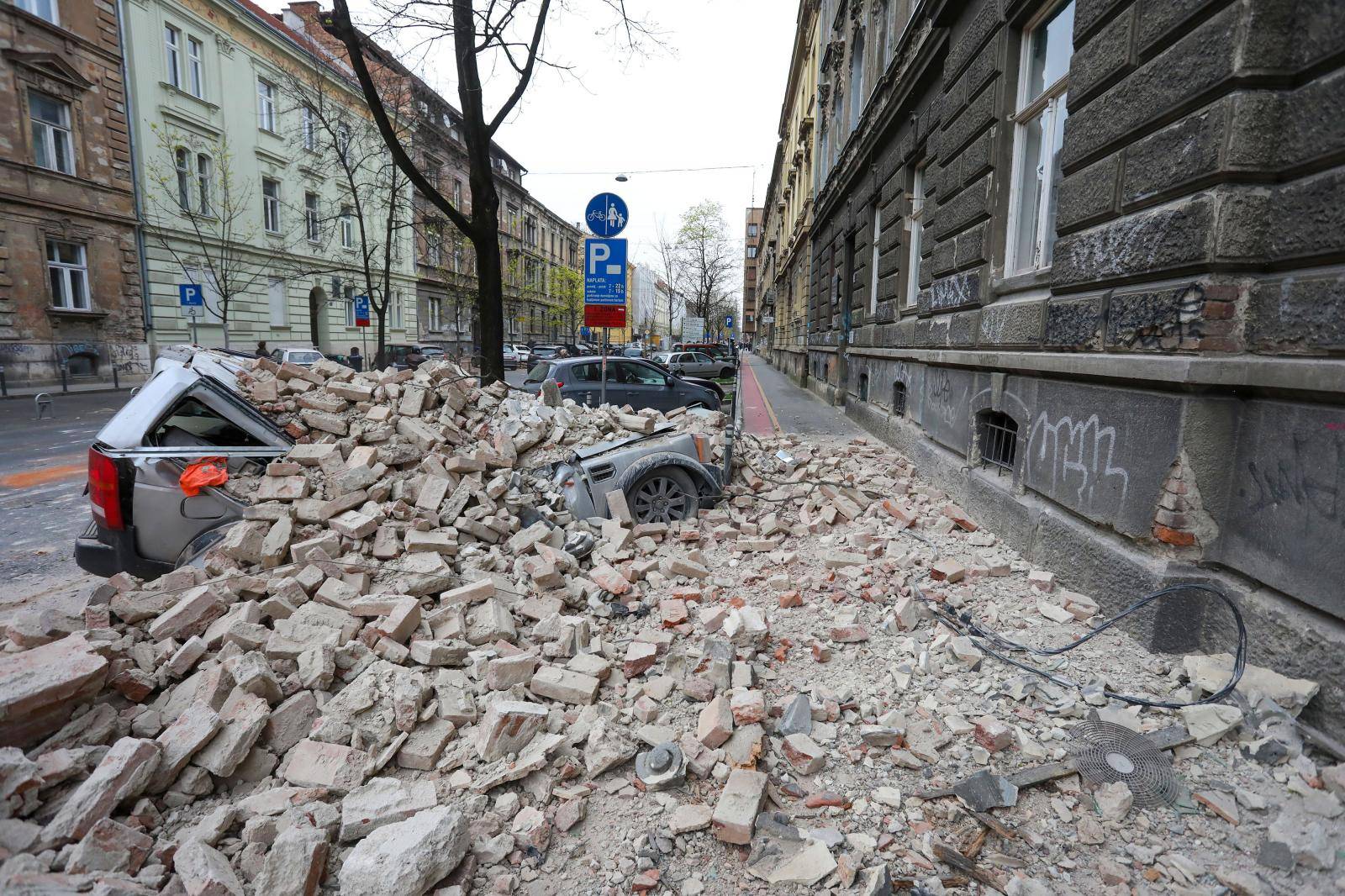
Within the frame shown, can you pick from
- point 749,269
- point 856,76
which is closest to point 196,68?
point 856,76

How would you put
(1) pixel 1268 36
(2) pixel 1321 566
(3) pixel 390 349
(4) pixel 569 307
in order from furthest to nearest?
(4) pixel 569 307
(3) pixel 390 349
(1) pixel 1268 36
(2) pixel 1321 566

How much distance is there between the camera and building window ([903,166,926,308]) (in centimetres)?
944

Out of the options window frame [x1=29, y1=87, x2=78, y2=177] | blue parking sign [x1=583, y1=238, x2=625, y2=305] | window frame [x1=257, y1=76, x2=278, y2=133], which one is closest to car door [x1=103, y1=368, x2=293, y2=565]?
blue parking sign [x1=583, y1=238, x2=625, y2=305]

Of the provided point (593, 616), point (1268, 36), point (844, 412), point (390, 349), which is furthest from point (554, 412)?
point (390, 349)

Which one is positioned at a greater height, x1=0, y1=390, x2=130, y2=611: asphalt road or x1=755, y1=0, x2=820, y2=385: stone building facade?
x1=755, y1=0, x2=820, y2=385: stone building facade

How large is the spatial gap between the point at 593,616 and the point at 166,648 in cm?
223

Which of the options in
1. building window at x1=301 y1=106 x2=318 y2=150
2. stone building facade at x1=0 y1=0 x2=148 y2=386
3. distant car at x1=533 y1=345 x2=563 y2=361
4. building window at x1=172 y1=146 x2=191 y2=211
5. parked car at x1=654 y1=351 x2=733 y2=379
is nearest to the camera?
stone building facade at x1=0 y1=0 x2=148 y2=386

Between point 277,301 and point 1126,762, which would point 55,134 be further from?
point 1126,762

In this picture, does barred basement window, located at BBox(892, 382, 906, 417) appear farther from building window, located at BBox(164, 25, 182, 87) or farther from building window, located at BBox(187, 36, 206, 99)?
building window, located at BBox(187, 36, 206, 99)

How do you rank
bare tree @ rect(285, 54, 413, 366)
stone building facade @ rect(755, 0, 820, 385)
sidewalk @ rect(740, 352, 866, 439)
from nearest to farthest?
sidewalk @ rect(740, 352, 866, 439), stone building facade @ rect(755, 0, 820, 385), bare tree @ rect(285, 54, 413, 366)

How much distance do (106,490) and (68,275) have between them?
24.9m

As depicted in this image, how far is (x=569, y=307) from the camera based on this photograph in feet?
189

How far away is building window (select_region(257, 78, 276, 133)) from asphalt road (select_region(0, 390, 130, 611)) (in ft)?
66.1

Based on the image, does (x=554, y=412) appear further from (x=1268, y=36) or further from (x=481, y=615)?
(x=1268, y=36)
